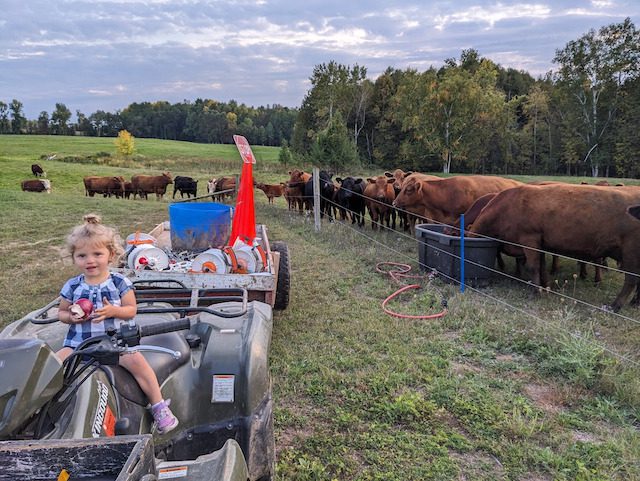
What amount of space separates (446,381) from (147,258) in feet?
9.71

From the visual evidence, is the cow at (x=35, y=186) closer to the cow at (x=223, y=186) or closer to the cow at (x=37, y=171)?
the cow at (x=37, y=171)

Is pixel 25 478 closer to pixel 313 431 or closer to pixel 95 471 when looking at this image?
pixel 95 471

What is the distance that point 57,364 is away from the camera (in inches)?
63.1

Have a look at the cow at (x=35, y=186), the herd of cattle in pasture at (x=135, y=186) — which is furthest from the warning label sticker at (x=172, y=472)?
the cow at (x=35, y=186)

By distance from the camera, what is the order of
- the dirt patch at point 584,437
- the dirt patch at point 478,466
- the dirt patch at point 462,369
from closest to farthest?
the dirt patch at point 478,466
the dirt patch at point 584,437
the dirt patch at point 462,369

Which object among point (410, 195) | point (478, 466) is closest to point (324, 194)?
point (410, 195)

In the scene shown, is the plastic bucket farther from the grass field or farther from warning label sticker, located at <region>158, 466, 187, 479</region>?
warning label sticker, located at <region>158, 466, 187, 479</region>

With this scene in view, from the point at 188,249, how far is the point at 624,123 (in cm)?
4242

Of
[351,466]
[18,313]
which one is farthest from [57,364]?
[18,313]

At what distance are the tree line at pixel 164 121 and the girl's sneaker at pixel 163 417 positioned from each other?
80.0 meters

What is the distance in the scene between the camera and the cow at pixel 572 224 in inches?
241

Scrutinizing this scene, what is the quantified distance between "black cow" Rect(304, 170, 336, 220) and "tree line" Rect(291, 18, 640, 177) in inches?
785

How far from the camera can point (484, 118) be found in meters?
42.6

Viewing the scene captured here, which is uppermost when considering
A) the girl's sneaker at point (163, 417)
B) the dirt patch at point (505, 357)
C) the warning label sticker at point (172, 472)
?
the warning label sticker at point (172, 472)
